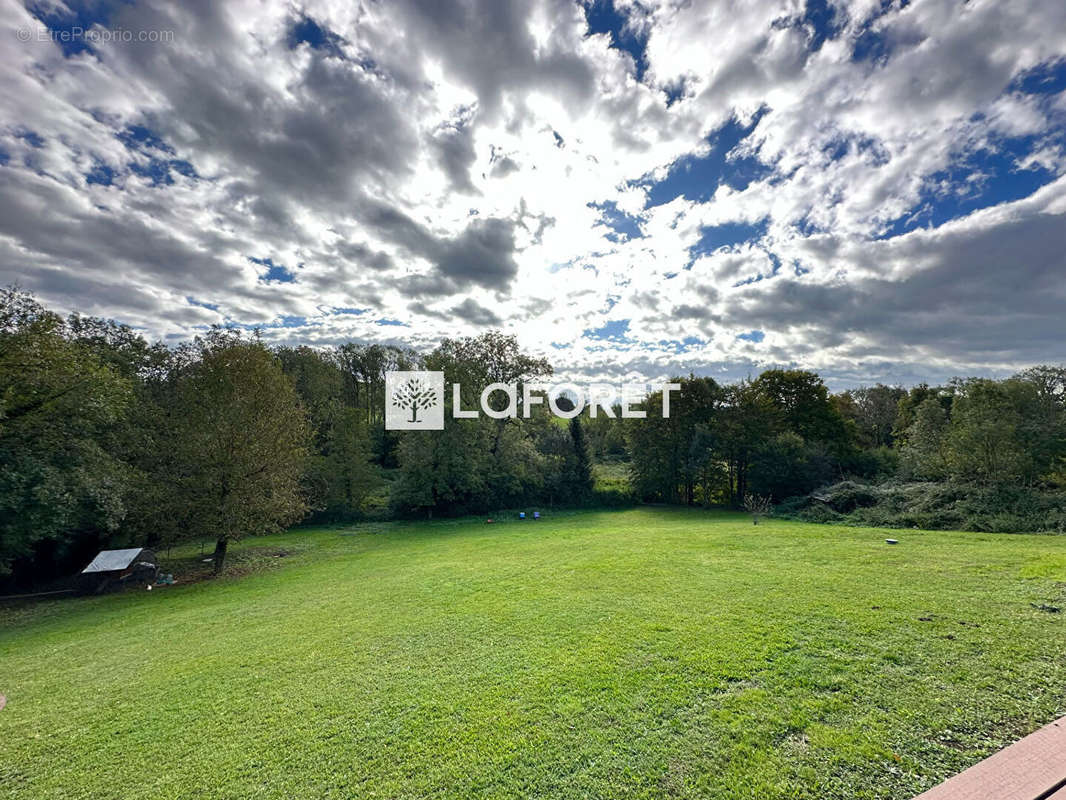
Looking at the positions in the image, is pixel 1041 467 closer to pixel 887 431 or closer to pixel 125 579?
pixel 887 431

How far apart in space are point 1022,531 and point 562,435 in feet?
74.2

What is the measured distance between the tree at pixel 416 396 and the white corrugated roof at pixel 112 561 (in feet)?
48.6

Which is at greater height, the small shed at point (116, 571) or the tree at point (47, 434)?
the tree at point (47, 434)

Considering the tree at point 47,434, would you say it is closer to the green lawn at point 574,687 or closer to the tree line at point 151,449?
the tree line at point 151,449

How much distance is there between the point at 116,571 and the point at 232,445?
5.12 meters

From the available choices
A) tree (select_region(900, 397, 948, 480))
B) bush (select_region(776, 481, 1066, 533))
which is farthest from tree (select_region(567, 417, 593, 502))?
tree (select_region(900, 397, 948, 480))

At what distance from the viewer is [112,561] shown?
13898 mm

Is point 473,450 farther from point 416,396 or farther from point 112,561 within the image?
point 112,561

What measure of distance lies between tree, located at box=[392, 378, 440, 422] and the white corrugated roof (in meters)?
14.8

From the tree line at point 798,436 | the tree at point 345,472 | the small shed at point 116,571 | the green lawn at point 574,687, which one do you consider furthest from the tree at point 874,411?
the small shed at point 116,571

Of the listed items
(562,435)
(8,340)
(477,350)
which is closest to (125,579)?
(8,340)

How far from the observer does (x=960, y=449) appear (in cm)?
1645

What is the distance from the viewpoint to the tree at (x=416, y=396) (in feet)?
89.2

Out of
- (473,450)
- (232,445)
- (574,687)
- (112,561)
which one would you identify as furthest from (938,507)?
(112,561)
